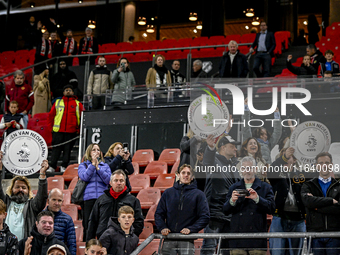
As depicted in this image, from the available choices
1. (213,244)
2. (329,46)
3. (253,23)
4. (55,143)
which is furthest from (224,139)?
(253,23)

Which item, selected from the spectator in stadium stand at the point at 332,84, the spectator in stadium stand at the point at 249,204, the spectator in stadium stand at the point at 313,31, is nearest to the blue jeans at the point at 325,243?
the spectator in stadium stand at the point at 249,204

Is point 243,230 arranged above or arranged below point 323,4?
below

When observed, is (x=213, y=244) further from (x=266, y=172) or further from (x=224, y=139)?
(x=224, y=139)

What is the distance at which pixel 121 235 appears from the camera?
604 centimetres

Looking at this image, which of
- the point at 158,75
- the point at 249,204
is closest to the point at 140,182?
the point at 249,204

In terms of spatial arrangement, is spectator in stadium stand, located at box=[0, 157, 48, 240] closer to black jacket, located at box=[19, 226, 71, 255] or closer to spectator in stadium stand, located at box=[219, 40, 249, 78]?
black jacket, located at box=[19, 226, 71, 255]

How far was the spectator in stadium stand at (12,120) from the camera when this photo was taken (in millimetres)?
10264

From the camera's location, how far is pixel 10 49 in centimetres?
2173

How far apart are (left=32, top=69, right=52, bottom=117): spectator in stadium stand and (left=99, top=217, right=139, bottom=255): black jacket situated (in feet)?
Result: 23.7

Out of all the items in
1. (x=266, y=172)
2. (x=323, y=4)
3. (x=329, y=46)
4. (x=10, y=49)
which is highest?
(x=323, y=4)

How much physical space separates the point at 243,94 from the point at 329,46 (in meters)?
5.26

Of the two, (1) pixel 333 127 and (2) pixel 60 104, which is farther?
(2) pixel 60 104

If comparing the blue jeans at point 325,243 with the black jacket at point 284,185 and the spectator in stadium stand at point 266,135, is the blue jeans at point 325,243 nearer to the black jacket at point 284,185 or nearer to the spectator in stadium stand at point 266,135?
the black jacket at point 284,185

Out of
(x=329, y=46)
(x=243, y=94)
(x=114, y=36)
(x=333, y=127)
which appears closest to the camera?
(x=333, y=127)
